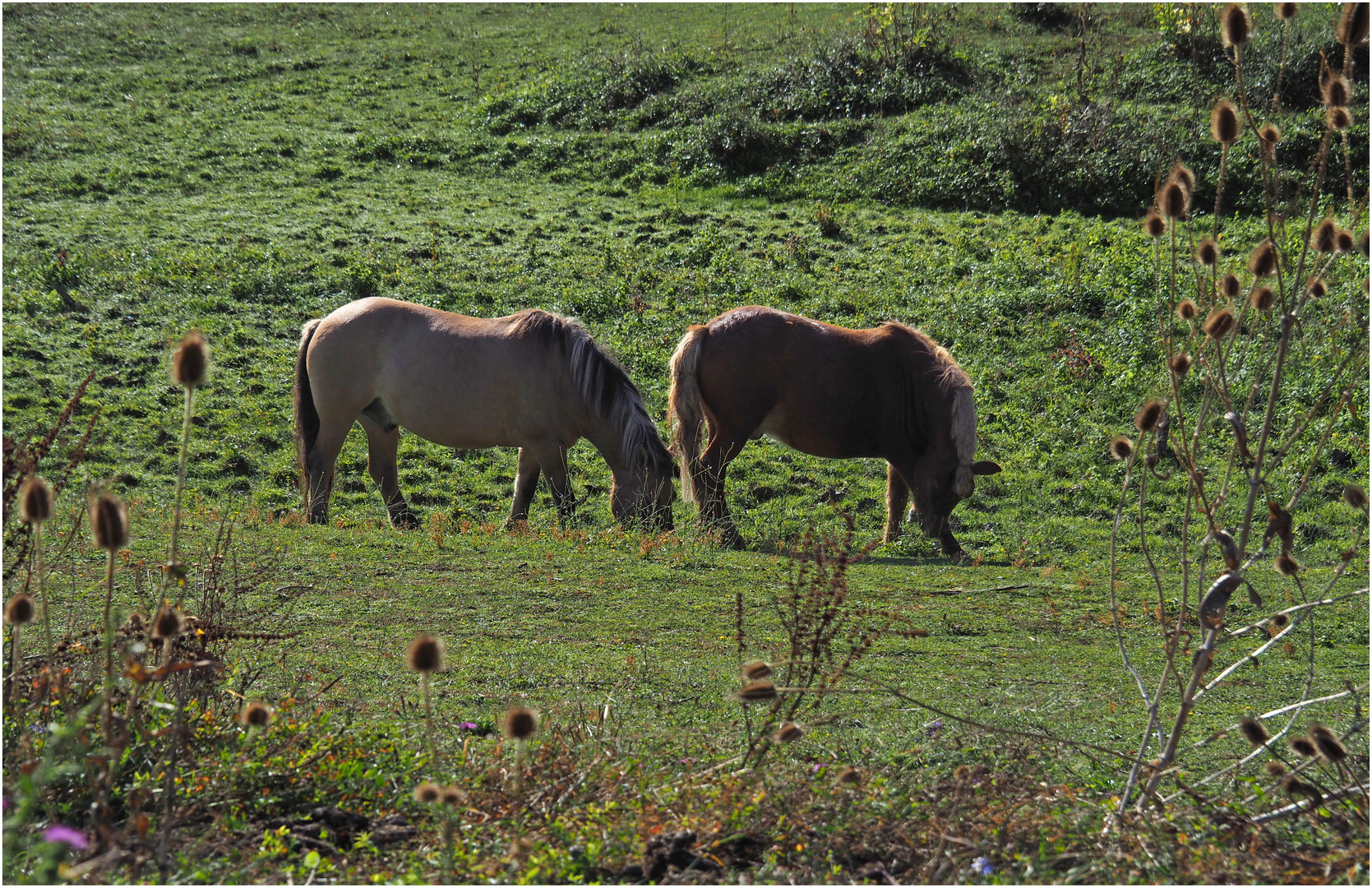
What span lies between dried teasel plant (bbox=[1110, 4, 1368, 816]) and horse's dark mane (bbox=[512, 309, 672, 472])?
407cm

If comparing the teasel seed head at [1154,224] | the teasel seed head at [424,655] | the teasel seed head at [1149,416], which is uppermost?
the teasel seed head at [1154,224]

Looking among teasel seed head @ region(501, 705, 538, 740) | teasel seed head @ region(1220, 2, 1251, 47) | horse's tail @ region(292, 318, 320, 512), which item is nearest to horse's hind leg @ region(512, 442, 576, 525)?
horse's tail @ region(292, 318, 320, 512)

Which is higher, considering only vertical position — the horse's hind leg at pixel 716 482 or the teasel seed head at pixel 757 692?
the teasel seed head at pixel 757 692

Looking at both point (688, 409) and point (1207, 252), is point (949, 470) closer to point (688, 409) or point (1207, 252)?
point (688, 409)

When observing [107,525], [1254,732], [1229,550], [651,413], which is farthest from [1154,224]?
[651,413]

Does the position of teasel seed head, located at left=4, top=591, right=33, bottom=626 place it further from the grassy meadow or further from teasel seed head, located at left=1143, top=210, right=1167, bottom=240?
teasel seed head, located at left=1143, top=210, right=1167, bottom=240

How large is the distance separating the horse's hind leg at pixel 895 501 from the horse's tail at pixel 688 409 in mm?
1785

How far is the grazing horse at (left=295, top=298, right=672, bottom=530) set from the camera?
31.6ft

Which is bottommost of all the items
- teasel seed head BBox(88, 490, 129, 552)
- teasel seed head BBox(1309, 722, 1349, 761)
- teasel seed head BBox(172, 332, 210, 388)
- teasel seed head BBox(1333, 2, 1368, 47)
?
teasel seed head BBox(1309, 722, 1349, 761)

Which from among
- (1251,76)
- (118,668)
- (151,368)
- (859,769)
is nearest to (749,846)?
(859,769)

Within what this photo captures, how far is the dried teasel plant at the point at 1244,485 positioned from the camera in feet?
10.3

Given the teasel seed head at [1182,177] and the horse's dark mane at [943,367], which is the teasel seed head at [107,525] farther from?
the horse's dark mane at [943,367]

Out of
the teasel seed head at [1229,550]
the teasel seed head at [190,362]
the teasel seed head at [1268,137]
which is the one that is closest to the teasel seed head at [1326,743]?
the teasel seed head at [1229,550]

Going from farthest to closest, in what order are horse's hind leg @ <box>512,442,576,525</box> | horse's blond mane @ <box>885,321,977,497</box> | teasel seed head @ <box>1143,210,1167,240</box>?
1. horse's hind leg @ <box>512,442,576,525</box>
2. horse's blond mane @ <box>885,321,977,497</box>
3. teasel seed head @ <box>1143,210,1167,240</box>
